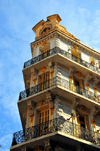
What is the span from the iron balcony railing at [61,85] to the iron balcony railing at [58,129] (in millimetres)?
3032

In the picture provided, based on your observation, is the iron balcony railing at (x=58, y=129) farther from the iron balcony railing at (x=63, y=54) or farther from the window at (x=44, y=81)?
the iron balcony railing at (x=63, y=54)

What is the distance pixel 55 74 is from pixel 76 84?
239cm

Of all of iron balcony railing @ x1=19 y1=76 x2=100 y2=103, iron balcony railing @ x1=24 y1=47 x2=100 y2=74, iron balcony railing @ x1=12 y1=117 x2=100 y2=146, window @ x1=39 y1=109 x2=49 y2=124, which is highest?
iron balcony railing @ x1=24 y1=47 x2=100 y2=74

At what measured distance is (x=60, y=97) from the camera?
53.4 ft

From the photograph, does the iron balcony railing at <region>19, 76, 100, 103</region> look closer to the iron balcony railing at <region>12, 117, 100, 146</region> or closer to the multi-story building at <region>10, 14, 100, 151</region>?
the multi-story building at <region>10, 14, 100, 151</region>

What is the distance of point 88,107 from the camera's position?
17.2 meters

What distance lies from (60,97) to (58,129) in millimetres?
2978

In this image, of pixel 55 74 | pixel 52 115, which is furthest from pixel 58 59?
pixel 52 115

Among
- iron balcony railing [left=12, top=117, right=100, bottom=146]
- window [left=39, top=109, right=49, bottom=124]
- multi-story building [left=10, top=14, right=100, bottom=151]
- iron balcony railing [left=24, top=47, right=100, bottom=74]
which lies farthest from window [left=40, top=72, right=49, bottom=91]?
iron balcony railing [left=12, top=117, right=100, bottom=146]

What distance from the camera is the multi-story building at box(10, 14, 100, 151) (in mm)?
14178

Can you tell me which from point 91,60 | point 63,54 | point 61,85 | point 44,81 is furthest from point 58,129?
point 91,60

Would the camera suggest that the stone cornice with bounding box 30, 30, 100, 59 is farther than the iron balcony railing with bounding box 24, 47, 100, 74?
Yes

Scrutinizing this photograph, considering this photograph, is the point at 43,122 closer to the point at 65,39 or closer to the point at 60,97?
the point at 60,97

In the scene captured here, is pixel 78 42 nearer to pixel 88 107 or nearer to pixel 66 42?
pixel 66 42
